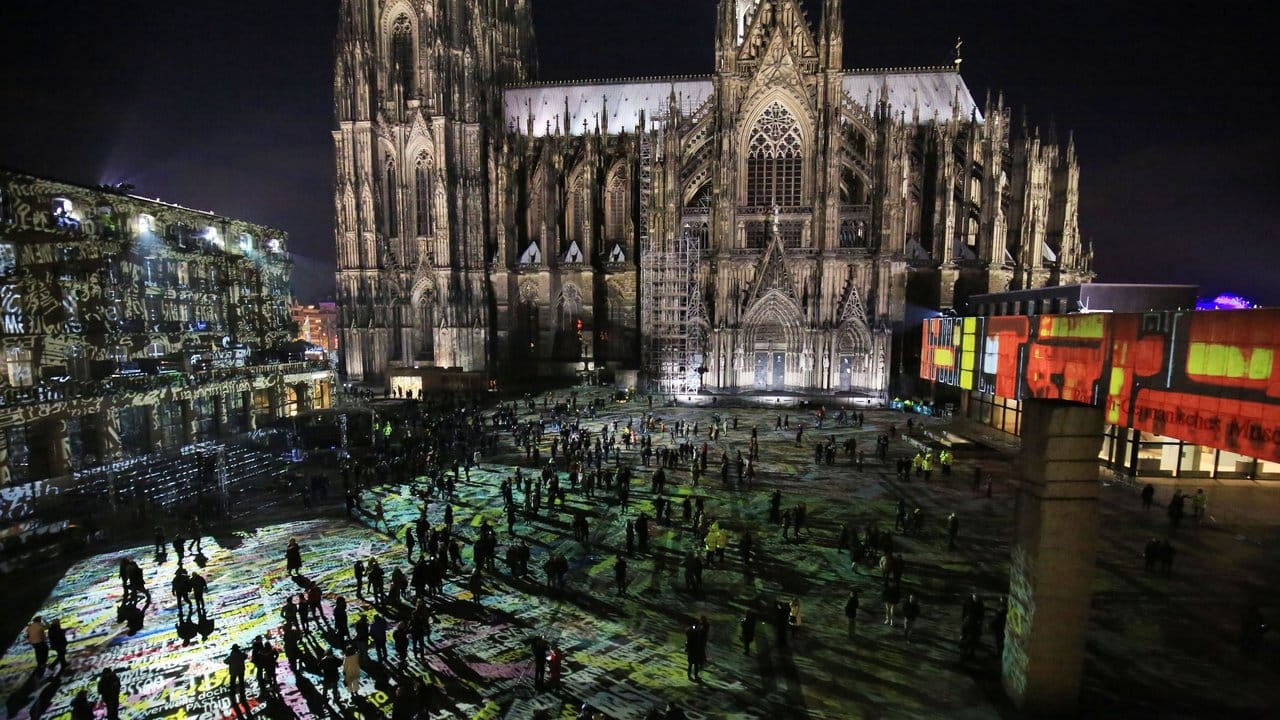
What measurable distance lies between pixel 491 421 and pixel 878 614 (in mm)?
24965

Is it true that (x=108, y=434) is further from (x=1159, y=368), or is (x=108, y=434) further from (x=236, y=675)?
(x=1159, y=368)

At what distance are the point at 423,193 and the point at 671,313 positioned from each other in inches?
849

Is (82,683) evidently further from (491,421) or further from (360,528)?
(491,421)

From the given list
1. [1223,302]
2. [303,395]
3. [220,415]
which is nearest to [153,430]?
[220,415]

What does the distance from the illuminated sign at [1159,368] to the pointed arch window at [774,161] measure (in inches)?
649

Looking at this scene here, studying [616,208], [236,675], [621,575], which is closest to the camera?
[236,675]

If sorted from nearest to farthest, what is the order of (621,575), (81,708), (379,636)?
1. (81,708)
2. (379,636)
3. (621,575)

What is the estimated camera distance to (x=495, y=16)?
48125mm

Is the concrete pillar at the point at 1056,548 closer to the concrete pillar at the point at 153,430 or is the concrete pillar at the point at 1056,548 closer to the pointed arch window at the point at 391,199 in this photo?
the concrete pillar at the point at 153,430

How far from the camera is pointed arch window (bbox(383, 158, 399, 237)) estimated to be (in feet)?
144

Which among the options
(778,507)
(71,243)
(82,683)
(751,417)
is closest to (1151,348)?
(778,507)

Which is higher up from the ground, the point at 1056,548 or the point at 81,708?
the point at 1056,548

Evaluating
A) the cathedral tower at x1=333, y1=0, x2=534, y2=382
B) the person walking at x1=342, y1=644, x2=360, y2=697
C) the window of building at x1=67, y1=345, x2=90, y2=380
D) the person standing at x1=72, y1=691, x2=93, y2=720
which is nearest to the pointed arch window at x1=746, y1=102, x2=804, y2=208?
the cathedral tower at x1=333, y1=0, x2=534, y2=382

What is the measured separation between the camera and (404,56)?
43219 mm
